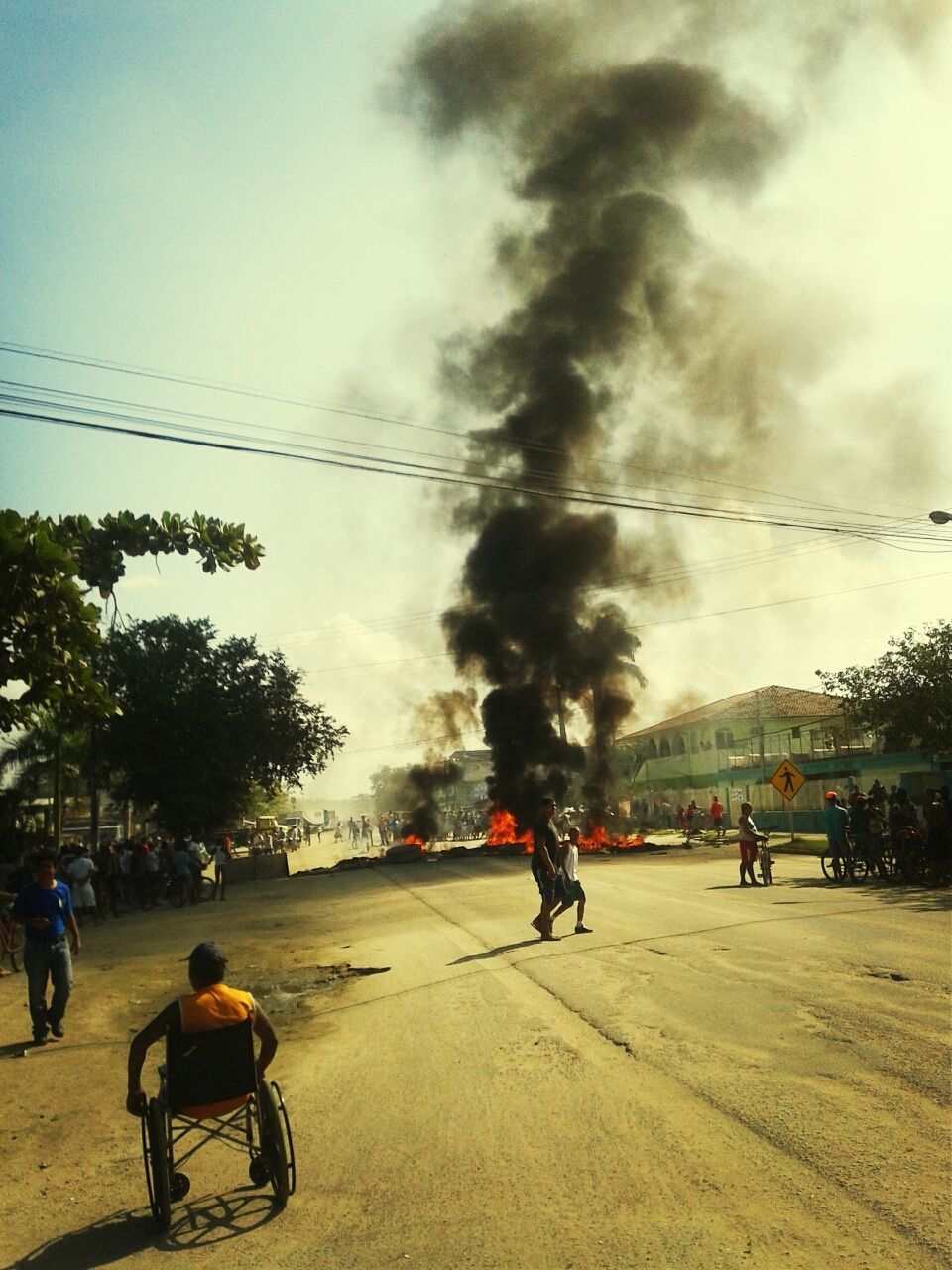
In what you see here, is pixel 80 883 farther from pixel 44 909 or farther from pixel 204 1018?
pixel 204 1018

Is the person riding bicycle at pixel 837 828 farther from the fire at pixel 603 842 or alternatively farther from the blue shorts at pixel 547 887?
the fire at pixel 603 842

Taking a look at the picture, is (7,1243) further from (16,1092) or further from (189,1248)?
(16,1092)

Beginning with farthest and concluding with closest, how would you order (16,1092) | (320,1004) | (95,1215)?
(320,1004), (16,1092), (95,1215)

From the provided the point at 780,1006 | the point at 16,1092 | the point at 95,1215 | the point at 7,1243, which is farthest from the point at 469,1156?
the point at 16,1092

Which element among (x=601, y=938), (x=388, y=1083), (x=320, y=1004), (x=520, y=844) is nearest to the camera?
(x=388, y=1083)

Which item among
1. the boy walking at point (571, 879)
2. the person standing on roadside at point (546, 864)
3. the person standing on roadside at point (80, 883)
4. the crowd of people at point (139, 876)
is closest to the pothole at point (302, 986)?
the person standing on roadside at point (546, 864)

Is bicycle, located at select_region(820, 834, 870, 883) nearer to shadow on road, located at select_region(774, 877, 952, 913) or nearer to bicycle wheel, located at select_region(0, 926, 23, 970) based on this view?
shadow on road, located at select_region(774, 877, 952, 913)

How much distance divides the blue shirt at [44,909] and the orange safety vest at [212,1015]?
15.5 feet

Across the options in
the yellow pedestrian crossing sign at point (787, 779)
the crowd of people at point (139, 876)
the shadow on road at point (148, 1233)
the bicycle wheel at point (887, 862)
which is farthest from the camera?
the crowd of people at point (139, 876)

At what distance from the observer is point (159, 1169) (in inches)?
168

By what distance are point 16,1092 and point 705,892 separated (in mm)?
12043

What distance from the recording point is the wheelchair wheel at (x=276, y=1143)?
4.43m

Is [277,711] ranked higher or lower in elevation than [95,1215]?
higher

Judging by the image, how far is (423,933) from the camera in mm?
13945
